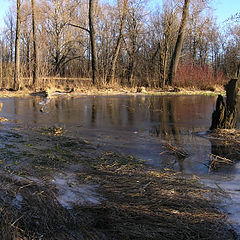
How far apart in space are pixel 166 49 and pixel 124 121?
1672cm

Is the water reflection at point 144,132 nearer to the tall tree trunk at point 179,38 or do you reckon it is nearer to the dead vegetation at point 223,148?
the dead vegetation at point 223,148

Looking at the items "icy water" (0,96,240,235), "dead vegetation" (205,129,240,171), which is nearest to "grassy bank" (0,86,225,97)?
"icy water" (0,96,240,235)

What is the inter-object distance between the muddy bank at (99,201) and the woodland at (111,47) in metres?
13.2

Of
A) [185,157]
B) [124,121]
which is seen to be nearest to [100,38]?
[124,121]

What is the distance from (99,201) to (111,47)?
27639mm

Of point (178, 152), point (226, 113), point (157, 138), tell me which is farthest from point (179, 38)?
point (178, 152)

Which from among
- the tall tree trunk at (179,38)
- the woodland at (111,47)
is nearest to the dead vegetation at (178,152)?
the woodland at (111,47)

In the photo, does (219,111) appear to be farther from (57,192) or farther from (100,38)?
(100,38)

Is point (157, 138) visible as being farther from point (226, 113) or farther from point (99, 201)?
point (99, 201)

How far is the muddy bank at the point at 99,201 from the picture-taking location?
2.40 meters

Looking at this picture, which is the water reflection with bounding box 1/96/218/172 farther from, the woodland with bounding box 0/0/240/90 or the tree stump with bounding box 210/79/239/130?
the woodland with bounding box 0/0/240/90

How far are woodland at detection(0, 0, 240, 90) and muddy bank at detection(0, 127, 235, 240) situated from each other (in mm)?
13249

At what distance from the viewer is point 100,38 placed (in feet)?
98.4

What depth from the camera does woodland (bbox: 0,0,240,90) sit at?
21359 millimetres
